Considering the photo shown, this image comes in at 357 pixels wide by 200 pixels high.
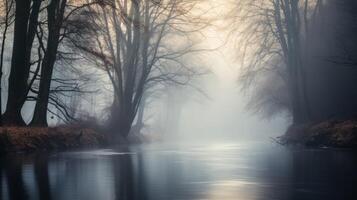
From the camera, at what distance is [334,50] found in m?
34.1

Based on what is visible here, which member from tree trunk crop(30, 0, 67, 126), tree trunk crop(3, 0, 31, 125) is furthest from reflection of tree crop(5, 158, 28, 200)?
tree trunk crop(30, 0, 67, 126)

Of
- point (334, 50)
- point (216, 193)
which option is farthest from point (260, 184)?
point (334, 50)

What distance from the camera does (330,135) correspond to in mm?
23062

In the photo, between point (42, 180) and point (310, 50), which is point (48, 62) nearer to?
point (42, 180)

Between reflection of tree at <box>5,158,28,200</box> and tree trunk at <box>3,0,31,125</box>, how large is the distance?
790 centimetres

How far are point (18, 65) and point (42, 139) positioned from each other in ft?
10.9

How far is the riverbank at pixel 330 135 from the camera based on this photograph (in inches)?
810

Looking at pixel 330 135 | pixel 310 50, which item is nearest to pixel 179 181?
pixel 330 135

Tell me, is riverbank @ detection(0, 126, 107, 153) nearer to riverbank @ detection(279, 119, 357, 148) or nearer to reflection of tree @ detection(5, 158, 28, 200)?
reflection of tree @ detection(5, 158, 28, 200)

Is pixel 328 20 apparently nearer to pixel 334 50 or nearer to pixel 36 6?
pixel 334 50

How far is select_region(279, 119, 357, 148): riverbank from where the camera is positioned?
2058cm

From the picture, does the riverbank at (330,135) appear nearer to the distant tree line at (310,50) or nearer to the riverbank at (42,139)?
the distant tree line at (310,50)

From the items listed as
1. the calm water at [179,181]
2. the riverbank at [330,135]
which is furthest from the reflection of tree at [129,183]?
the riverbank at [330,135]

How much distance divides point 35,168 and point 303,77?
22477 mm
